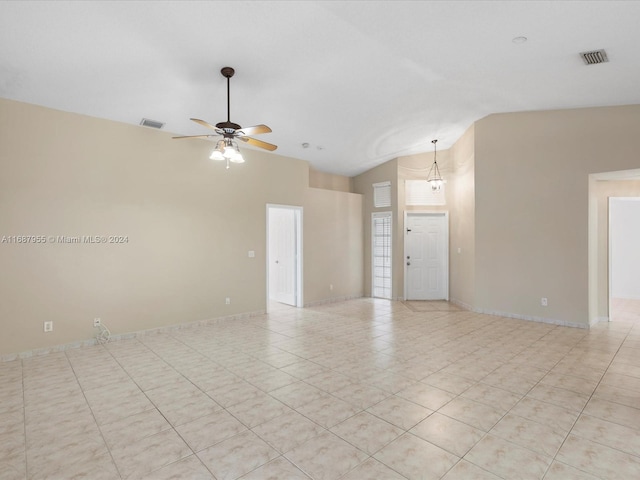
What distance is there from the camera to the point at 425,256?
7637 mm

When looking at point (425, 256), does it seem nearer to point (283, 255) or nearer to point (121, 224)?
point (283, 255)

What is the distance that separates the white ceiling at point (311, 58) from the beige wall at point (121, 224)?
0.42 m

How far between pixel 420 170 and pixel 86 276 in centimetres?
658

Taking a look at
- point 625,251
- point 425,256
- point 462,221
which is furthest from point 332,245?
point 625,251

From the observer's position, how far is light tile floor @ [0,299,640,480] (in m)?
2.13

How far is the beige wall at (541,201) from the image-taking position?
507 centimetres

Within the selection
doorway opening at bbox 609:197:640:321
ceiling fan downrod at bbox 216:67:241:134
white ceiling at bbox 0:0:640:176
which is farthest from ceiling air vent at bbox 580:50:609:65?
doorway opening at bbox 609:197:640:321

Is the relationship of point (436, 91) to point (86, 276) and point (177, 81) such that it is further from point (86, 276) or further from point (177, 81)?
point (86, 276)

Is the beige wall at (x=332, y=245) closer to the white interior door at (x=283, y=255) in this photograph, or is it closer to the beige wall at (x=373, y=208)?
the beige wall at (x=373, y=208)

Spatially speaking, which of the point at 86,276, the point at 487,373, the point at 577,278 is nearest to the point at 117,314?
Result: the point at 86,276

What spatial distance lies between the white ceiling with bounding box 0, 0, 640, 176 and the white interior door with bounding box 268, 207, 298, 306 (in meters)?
2.35

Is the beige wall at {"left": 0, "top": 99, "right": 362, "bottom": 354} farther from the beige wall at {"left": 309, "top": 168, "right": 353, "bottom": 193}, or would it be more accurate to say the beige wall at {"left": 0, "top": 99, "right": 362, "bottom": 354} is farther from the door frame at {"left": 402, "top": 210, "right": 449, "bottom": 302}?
the door frame at {"left": 402, "top": 210, "right": 449, "bottom": 302}

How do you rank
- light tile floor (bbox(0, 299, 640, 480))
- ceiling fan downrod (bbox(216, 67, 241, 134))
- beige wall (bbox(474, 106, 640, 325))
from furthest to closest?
1. beige wall (bbox(474, 106, 640, 325))
2. ceiling fan downrod (bbox(216, 67, 241, 134))
3. light tile floor (bbox(0, 299, 640, 480))

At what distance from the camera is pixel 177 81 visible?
388 centimetres
